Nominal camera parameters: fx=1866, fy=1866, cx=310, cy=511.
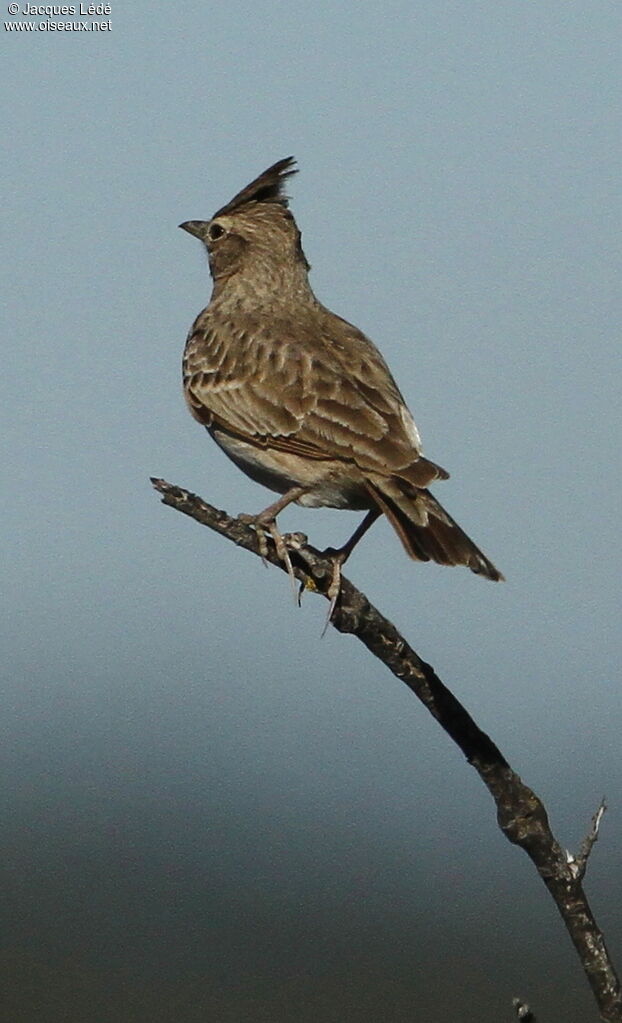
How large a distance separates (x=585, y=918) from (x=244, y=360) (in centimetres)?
421

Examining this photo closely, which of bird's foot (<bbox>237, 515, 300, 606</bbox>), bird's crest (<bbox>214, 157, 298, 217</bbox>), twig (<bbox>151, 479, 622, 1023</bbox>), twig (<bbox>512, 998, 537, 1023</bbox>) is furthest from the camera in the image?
bird's crest (<bbox>214, 157, 298, 217</bbox>)

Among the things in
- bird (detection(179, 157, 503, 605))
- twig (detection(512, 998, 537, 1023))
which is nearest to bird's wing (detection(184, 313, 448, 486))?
bird (detection(179, 157, 503, 605))

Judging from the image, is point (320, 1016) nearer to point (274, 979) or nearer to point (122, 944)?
point (274, 979)

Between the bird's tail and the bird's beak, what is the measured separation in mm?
3112

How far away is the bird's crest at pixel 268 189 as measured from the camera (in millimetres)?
9367

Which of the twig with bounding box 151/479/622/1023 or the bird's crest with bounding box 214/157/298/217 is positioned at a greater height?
the bird's crest with bounding box 214/157/298/217

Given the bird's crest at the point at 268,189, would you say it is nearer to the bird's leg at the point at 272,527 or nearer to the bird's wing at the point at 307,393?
the bird's wing at the point at 307,393

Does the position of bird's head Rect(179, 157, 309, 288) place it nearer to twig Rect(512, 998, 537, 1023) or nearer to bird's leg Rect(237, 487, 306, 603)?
bird's leg Rect(237, 487, 306, 603)

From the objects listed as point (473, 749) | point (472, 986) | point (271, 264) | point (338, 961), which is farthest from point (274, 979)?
point (473, 749)

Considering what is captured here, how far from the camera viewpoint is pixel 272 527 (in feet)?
22.0

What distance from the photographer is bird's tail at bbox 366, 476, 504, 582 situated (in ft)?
21.6

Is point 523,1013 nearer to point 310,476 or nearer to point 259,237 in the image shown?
point 310,476

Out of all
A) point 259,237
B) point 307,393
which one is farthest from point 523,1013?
point 259,237

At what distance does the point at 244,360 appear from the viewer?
27.3 ft
